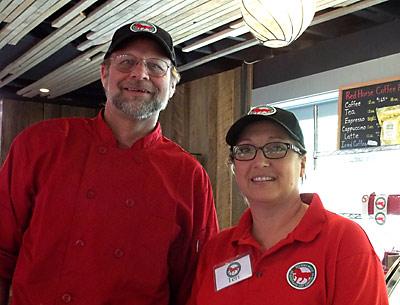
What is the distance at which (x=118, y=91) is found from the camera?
1.69 m

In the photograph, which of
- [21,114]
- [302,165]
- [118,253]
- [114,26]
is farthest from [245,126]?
[21,114]

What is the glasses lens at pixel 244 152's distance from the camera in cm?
161

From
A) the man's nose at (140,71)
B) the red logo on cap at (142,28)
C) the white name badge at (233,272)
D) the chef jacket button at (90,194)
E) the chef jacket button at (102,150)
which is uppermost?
the red logo on cap at (142,28)

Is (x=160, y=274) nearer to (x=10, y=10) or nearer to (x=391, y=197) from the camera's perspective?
(x=391, y=197)

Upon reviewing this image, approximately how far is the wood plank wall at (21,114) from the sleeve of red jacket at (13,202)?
510 cm

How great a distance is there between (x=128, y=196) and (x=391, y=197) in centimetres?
207

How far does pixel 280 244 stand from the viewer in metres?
1.51

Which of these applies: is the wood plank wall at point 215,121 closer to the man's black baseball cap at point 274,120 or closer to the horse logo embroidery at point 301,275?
the man's black baseball cap at point 274,120

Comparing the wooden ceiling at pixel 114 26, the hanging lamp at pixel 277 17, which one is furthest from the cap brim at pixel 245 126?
the wooden ceiling at pixel 114 26

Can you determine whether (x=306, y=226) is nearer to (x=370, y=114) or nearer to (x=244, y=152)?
(x=244, y=152)

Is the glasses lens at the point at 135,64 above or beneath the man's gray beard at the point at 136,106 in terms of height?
above

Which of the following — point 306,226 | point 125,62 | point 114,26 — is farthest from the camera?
point 114,26

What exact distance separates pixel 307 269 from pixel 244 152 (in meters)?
0.41

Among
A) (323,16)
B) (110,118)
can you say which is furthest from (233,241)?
(323,16)
